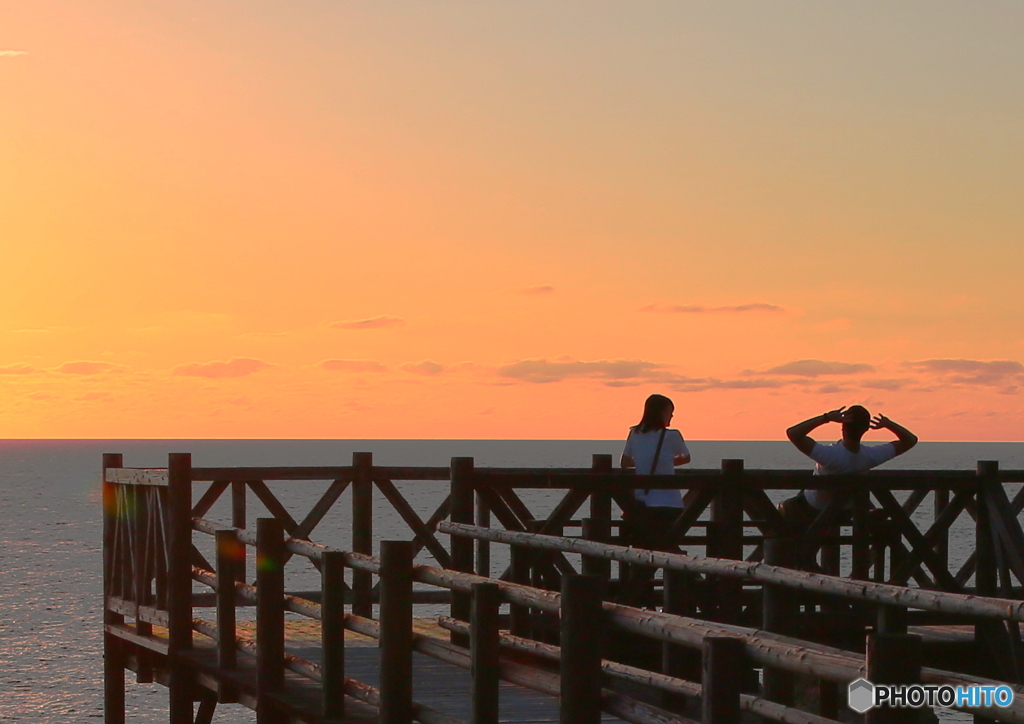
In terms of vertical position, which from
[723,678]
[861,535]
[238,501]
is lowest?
[238,501]

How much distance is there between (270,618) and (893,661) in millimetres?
5807

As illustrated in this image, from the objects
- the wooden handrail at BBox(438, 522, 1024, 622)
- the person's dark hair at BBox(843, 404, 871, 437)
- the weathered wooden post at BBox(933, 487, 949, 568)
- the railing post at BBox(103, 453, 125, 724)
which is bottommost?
the railing post at BBox(103, 453, 125, 724)

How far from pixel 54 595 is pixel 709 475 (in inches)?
2435

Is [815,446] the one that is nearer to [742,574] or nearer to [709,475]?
[709,475]

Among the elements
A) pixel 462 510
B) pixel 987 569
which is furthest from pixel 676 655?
pixel 987 569

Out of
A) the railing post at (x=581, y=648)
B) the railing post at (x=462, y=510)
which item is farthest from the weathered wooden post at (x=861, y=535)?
the railing post at (x=581, y=648)

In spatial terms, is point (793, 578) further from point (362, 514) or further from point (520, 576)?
point (362, 514)

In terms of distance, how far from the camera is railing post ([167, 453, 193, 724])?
473 inches

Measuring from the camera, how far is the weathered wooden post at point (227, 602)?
10.7 m

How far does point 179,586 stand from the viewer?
12.1 meters

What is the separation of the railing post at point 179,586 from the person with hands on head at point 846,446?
5.15m

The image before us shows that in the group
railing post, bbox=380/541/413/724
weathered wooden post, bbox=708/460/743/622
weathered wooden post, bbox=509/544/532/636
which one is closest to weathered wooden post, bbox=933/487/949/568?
weathered wooden post, bbox=708/460/743/622

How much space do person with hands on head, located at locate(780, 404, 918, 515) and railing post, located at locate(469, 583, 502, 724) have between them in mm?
4017

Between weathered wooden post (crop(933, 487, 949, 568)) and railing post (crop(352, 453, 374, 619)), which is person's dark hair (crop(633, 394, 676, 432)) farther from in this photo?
railing post (crop(352, 453, 374, 619))
